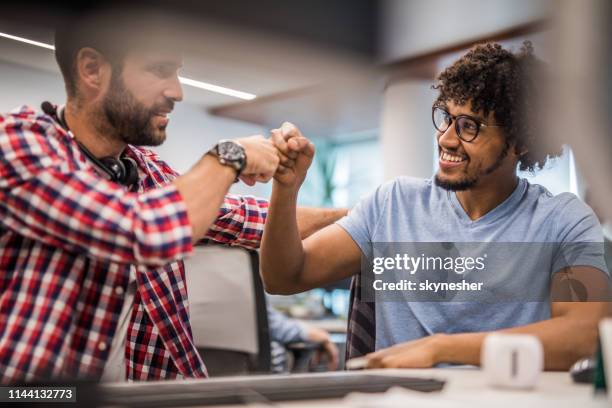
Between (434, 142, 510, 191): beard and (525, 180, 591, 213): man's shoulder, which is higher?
(434, 142, 510, 191): beard

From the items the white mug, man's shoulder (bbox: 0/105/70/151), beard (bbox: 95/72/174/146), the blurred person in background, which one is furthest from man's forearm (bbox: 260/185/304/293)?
the blurred person in background

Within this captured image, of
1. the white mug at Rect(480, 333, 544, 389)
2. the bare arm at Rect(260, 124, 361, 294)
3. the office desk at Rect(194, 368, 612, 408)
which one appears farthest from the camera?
the bare arm at Rect(260, 124, 361, 294)

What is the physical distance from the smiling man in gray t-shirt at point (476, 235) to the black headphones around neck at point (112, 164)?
0.28 m

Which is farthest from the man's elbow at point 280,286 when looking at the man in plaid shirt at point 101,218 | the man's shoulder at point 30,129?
the man's shoulder at point 30,129

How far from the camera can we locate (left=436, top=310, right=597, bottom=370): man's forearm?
3.48 feet

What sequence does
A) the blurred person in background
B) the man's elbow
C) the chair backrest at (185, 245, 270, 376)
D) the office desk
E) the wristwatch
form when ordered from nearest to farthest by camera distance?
the office desk → the wristwatch → the man's elbow → the chair backrest at (185, 245, 270, 376) → the blurred person in background

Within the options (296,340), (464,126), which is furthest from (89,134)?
(296,340)

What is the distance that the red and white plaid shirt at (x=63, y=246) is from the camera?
2.94 feet

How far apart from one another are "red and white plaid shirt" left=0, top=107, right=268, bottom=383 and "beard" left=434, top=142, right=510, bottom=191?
0.61m

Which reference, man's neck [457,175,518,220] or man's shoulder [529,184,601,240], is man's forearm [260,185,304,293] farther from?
man's shoulder [529,184,601,240]

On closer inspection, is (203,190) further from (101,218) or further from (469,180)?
(469,180)

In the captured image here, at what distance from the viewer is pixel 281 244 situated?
4.36 ft

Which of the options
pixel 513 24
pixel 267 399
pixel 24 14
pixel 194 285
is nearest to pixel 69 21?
pixel 24 14

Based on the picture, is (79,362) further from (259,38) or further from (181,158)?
(259,38)
